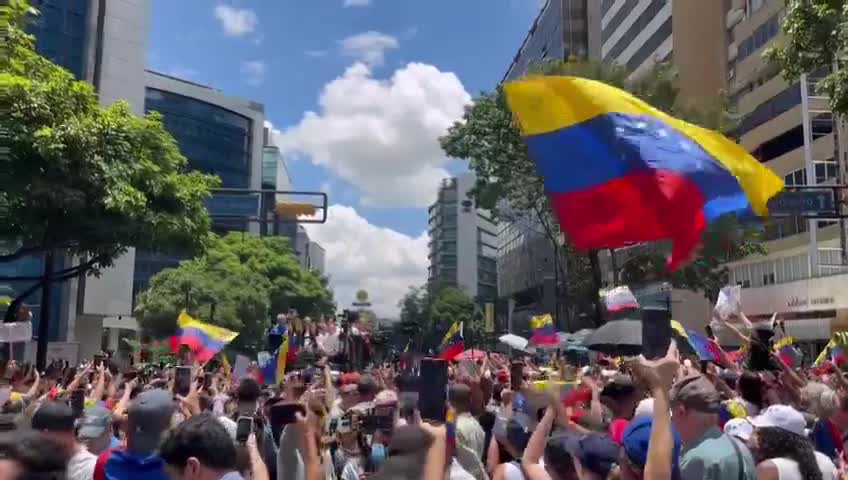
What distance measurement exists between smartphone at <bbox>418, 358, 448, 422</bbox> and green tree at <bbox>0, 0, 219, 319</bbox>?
41.0 ft

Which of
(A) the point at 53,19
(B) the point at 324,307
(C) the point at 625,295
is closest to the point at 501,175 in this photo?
(C) the point at 625,295

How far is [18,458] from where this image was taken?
2740 millimetres

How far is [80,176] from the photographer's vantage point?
1695 centimetres

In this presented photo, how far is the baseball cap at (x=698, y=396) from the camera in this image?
3910 mm

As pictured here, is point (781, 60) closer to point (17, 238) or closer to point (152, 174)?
point (152, 174)

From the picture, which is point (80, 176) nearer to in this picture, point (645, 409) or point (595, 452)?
point (645, 409)

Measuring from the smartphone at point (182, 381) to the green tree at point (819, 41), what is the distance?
978cm

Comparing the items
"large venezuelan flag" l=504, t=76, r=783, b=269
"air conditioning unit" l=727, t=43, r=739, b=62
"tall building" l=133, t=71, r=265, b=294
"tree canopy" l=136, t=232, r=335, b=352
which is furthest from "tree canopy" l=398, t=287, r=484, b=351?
"large venezuelan flag" l=504, t=76, r=783, b=269

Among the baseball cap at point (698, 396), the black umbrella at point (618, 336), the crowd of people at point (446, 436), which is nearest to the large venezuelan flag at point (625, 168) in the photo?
the crowd of people at point (446, 436)

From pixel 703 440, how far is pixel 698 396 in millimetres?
202

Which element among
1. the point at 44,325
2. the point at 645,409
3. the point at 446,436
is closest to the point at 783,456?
the point at 645,409

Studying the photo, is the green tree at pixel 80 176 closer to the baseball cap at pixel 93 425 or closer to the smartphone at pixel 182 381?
the smartphone at pixel 182 381

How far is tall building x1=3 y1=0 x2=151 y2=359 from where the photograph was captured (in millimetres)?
44719

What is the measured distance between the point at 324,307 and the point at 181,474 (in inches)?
3065
